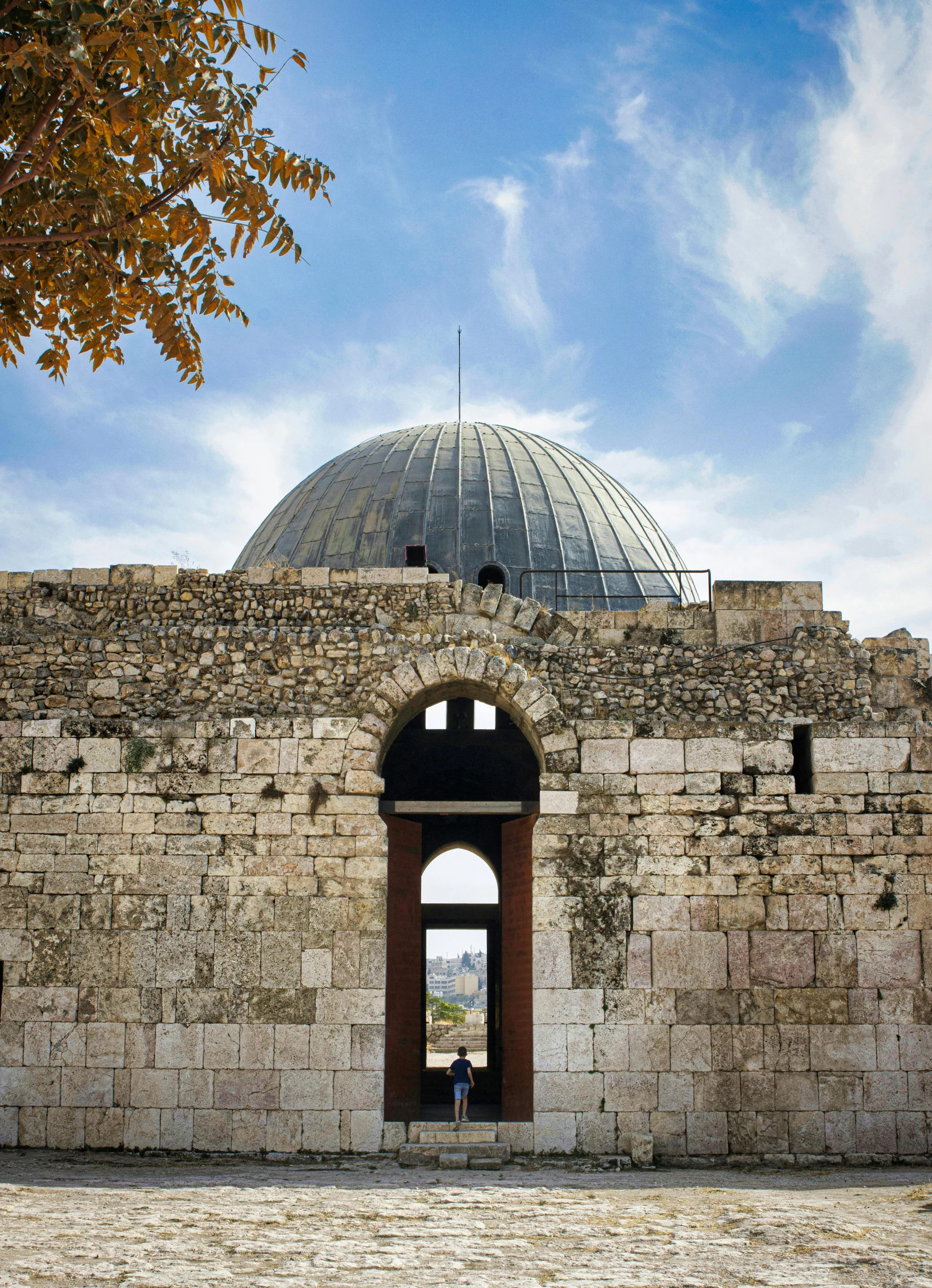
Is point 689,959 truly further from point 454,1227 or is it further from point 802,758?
point 454,1227

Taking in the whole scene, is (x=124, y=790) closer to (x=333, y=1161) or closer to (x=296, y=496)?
(x=333, y=1161)

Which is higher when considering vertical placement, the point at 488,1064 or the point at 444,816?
the point at 444,816

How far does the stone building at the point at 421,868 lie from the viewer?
10.2 m

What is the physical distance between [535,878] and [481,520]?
8.72 meters

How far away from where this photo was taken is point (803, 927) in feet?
34.3

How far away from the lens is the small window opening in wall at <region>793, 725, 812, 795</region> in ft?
35.9

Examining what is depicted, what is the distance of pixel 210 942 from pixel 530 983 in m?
3.19

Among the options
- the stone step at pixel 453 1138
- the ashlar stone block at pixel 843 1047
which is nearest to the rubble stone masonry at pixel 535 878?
the ashlar stone block at pixel 843 1047

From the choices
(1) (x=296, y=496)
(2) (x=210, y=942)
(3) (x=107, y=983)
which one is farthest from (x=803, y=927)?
(1) (x=296, y=496)

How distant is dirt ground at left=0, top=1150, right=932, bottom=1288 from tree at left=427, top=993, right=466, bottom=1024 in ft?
68.5

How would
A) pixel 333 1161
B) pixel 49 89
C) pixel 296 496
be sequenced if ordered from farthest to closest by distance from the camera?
pixel 296 496
pixel 333 1161
pixel 49 89

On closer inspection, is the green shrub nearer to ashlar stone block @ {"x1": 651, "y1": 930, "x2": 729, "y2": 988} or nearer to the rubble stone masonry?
the rubble stone masonry

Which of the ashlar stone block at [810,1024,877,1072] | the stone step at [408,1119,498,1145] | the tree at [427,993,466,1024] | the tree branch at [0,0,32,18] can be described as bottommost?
the tree at [427,993,466,1024]

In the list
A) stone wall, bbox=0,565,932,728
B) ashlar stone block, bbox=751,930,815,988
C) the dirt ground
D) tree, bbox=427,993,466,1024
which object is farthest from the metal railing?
tree, bbox=427,993,466,1024
